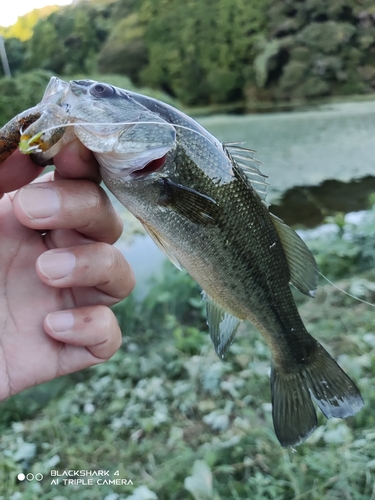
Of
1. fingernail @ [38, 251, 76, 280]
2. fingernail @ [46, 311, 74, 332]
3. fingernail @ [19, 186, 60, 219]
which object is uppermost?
fingernail @ [19, 186, 60, 219]

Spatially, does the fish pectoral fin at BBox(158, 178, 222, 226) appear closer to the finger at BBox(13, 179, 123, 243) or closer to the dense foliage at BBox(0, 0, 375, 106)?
the finger at BBox(13, 179, 123, 243)

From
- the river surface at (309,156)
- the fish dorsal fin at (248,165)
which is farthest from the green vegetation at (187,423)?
the river surface at (309,156)

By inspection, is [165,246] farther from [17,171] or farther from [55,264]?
[17,171]

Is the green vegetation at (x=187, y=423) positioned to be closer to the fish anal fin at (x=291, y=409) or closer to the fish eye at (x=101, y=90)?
the fish anal fin at (x=291, y=409)

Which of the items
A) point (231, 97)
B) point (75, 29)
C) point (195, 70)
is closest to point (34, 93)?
point (75, 29)

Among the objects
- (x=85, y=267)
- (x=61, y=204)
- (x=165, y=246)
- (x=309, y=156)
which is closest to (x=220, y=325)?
(x=165, y=246)

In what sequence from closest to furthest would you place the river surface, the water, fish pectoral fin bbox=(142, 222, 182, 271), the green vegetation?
fish pectoral fin bbox=(142, 222, 182, 271) < the green vegetation < the river surface < the water

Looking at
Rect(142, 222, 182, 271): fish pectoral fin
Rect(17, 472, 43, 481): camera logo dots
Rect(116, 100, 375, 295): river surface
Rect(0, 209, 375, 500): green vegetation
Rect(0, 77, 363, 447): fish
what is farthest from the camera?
Rect(116, 100, 375, 295): river surface


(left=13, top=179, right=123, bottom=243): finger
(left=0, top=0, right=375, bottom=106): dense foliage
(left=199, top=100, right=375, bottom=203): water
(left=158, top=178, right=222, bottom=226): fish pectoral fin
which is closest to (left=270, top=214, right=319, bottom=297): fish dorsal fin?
(left=158, top=178, right=222, bottom=226): fish pectoral fin
